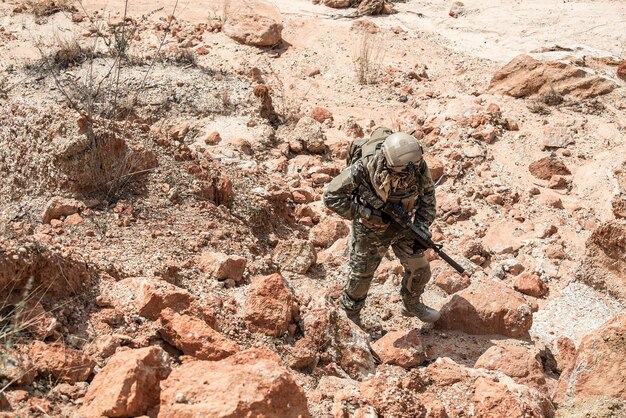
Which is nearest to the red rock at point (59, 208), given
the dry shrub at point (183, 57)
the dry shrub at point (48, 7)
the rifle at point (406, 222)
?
the rifle at point (406, 222)

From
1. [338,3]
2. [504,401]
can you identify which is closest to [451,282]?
[504,401]

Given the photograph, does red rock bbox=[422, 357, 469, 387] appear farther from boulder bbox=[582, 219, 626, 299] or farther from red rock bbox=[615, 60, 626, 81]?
red rock bbox=[615, 60, 626, 81]

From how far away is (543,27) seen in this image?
10.3 m

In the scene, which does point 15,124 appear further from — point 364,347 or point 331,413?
point 331,413

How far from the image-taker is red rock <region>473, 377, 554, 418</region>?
3377 mm

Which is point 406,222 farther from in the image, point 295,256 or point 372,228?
point 295,256

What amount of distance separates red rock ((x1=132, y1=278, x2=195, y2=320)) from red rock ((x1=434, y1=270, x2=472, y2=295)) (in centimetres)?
243

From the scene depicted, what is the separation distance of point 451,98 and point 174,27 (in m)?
4.11

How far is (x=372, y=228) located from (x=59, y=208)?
2141 millimetres

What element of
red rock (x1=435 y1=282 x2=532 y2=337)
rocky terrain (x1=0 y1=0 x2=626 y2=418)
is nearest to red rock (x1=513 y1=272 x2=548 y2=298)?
rocky terrain (x1=0 y1=0 x2=626 y2=418)

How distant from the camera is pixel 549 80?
824cm

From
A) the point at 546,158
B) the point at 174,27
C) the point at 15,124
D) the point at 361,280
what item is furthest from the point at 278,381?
the point at 174,27

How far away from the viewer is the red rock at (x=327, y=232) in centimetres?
598

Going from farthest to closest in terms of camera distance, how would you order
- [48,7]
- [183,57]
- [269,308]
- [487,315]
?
[48,7] < [183,57] < [487,315] < [269,308]
